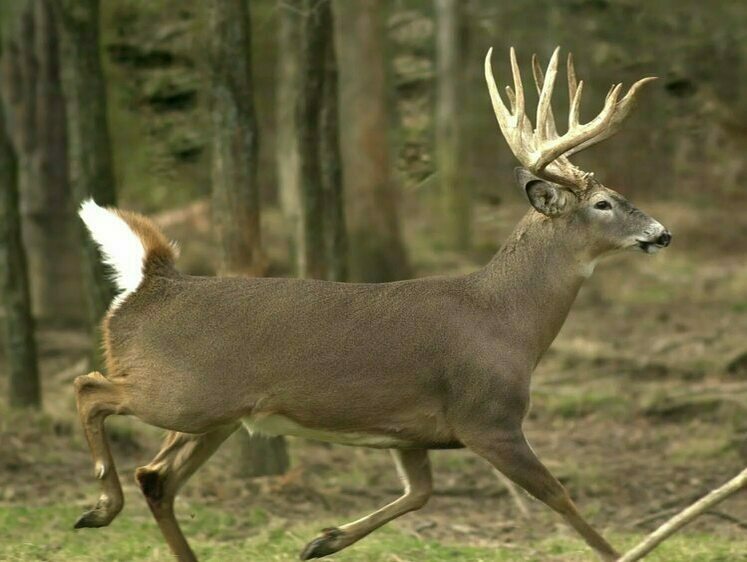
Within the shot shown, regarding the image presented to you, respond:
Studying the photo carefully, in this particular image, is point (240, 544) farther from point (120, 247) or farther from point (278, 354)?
point (120, 247)

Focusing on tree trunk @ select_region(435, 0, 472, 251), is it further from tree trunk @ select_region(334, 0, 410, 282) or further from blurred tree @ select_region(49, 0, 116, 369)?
blurred tree @ select_region(49, 0, 116, 369)

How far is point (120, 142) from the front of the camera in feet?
47.8

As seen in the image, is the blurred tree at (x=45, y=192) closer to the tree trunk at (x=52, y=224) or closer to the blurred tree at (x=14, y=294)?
the tree trunk at (x=52, y=224)

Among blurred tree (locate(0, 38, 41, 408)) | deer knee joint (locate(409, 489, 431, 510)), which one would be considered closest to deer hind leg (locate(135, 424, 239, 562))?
deer knee joint (locate(409, 489, 431, 510))

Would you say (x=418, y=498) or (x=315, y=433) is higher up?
(x=315, y=433)

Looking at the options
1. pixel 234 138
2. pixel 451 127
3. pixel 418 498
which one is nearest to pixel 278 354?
pixel 418 498

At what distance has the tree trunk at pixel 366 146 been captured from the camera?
15.6 meters

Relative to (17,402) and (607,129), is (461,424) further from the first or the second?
(17,402)

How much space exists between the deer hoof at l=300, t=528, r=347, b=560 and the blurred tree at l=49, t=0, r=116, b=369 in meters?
3.67

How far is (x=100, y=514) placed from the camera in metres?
7.00

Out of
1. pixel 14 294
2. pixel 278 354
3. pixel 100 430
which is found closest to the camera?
pixel 278 354

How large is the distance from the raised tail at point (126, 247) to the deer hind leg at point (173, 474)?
868 mm

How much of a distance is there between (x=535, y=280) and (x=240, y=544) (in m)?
2.38

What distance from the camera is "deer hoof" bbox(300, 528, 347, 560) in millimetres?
7113
